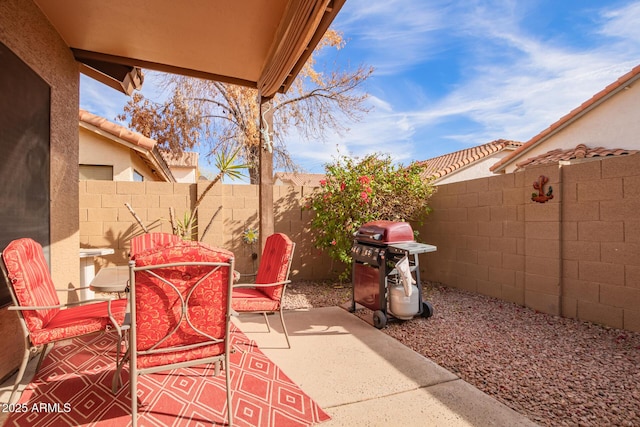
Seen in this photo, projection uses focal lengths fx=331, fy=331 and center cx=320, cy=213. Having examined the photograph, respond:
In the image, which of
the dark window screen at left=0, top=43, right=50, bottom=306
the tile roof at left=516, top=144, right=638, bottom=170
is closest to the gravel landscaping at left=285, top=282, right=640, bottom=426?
the dark window screen at left=0, top=43, right=50, bottom=306

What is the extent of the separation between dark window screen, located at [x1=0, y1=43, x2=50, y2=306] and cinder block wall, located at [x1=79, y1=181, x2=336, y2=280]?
7.04 ft

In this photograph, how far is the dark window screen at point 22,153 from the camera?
227 cm

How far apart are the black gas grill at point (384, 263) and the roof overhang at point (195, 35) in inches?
75.3

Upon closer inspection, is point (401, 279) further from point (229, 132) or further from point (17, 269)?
point (229, 132)

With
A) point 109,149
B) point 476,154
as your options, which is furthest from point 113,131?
point 476,154

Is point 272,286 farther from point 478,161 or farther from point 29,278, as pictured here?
point 478,161

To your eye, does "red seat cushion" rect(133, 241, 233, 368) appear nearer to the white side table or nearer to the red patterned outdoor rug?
the red patterned outdoor rug

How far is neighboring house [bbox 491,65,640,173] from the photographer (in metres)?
7.14

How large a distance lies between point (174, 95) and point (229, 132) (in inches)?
74.9

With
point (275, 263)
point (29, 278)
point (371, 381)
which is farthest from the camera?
point (275, 263)

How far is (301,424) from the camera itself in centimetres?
185

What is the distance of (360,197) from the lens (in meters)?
4.91

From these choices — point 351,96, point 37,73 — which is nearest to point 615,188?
point 37,73

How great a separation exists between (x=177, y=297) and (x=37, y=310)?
1.07 metres
